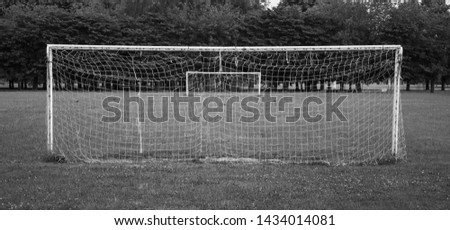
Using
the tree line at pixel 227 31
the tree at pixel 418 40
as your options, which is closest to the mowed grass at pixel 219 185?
the tree line at pixel 227 31

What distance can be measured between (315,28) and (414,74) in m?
11.7

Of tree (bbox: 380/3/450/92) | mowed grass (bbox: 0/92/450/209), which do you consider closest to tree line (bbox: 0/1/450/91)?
tree (bbox: 380/3/450/92)

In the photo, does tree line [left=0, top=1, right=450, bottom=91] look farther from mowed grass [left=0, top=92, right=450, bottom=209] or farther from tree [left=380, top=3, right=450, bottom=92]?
mowed grass [left=0, top=92, right=450, bottom=209]

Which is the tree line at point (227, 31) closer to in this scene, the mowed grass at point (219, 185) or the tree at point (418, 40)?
the tree at point (418, 40)

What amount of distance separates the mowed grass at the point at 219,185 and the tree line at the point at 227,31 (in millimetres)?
42407

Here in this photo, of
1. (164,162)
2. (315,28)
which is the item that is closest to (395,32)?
(315,28)

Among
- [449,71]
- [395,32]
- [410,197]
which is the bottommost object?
[410,197]

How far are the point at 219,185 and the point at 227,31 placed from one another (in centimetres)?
4588

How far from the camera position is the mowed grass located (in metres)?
6.99

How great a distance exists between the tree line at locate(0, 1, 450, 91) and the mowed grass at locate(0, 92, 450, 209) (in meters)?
42.4

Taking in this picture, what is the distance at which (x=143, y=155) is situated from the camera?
11305 mm

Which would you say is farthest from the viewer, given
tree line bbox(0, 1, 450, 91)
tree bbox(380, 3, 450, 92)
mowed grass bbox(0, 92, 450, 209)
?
tree bbox(380, 3, 450, 92)
